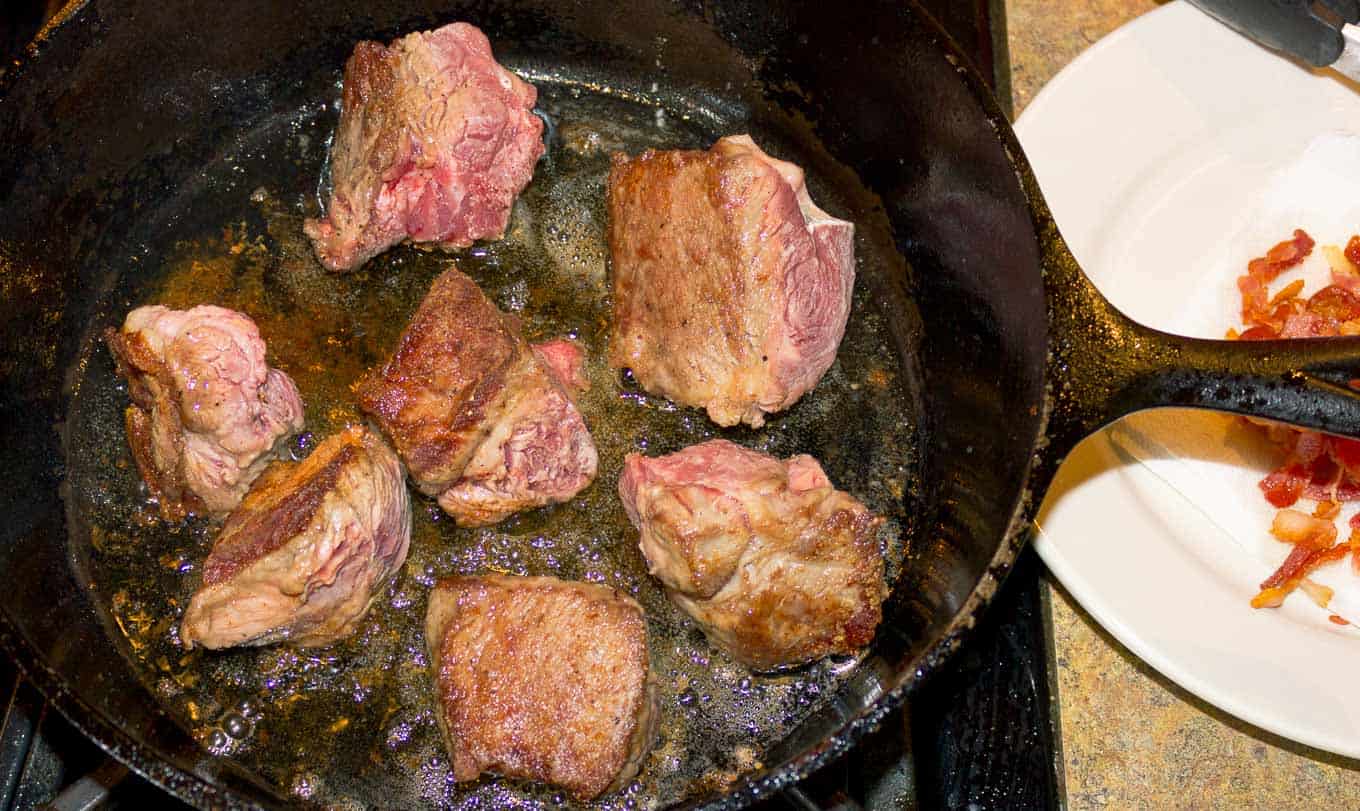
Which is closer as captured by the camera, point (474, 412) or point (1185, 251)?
point (474, 412)

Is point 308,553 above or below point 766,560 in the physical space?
above

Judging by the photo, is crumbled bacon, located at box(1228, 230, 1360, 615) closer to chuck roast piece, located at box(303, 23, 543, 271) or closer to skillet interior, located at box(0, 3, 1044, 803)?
skillet interior, located at box(0, 3, 1044, 803)

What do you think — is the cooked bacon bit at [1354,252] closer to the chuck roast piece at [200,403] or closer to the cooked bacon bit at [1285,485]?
the cooked bacon bit at [1285,485]

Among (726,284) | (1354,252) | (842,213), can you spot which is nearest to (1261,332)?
(1354,252)

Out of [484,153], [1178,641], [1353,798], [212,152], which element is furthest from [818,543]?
[212,152]

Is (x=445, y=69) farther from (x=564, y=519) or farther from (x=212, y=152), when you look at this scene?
(x=564, y=519)

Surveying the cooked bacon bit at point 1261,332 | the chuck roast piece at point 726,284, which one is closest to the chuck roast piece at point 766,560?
the chuck roast piece at point 726,284

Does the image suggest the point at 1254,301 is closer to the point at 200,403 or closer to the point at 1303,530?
the point at 1303,530
